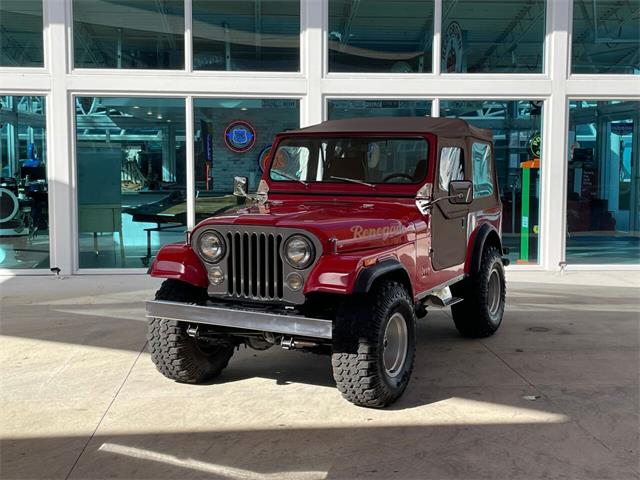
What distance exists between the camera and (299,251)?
445cm

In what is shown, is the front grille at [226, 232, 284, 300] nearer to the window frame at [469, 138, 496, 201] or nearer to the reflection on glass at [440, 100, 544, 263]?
the window frame at [469, 138, 496, 201]

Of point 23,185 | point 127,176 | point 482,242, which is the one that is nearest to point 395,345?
point 482,242

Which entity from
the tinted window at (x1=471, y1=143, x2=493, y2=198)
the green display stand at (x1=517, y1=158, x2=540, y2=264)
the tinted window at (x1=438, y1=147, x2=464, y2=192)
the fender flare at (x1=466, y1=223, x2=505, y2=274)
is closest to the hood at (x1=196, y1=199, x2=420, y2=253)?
the tinted window at (x1=438, y1=147, x2=464, y2=192)

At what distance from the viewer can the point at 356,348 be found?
4352mm

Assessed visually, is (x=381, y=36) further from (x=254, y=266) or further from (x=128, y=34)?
(x=254, y=266)

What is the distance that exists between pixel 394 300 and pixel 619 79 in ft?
25.0

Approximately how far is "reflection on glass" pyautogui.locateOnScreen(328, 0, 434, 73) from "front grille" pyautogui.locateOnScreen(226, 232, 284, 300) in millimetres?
6272

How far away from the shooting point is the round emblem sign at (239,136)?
10305 millimetres

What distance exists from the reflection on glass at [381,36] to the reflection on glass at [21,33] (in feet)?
13.4

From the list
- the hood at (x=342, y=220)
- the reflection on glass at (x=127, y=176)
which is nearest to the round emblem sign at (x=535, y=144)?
the reflection on glass at (x=127, y=176)

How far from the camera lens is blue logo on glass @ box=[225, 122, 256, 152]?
10.3m

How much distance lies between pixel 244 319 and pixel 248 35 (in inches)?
272

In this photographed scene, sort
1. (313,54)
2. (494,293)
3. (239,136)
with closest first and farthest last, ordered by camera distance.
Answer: (494,293), (313,54), (239,136)

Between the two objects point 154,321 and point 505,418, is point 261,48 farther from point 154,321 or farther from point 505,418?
point 505,418
